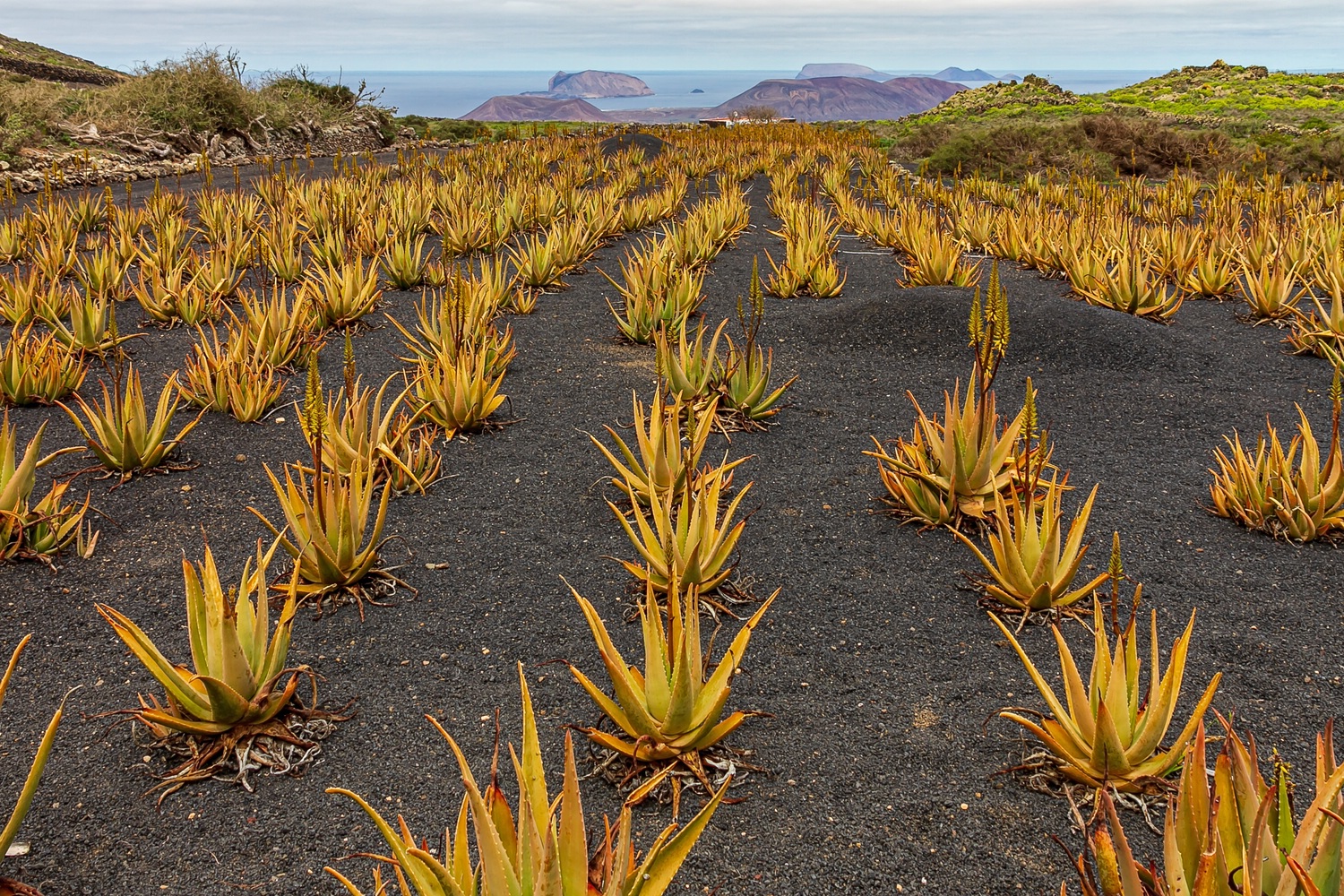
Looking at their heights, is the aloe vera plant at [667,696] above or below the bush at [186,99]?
below

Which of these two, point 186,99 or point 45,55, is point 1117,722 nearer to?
point 186,99

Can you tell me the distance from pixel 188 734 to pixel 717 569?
156 cm

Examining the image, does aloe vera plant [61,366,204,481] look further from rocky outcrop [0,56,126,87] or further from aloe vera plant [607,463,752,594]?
rocky outcrop [0,56,126,87]

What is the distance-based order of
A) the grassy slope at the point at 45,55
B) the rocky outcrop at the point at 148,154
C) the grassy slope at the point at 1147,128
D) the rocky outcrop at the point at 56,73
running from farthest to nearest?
the grassy slope at the point at 45,55 → the rocky outcrop at the point at 56,73 → the grassy slope at the point at 1147,128 → the rocky outcrop at the point at 148,154

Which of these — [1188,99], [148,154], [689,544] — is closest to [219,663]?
[689,544]

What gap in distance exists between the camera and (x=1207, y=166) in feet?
52.4

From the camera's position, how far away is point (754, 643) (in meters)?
2.64

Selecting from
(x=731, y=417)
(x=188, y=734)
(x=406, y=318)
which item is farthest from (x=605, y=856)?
(x=406, y=318)

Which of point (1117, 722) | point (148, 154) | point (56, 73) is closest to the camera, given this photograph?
point (1117, 722)

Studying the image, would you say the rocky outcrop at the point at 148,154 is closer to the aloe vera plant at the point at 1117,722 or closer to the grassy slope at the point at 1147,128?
the aloe vera plant at the point at 1117,722

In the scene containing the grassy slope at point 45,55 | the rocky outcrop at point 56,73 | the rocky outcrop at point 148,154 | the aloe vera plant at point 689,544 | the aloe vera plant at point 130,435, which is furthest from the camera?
the grassy slope at point 45,55

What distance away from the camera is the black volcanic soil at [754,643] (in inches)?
73.9

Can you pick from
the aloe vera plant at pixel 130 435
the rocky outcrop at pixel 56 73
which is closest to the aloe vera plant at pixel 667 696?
the aloe vera plant at pixel 130 435

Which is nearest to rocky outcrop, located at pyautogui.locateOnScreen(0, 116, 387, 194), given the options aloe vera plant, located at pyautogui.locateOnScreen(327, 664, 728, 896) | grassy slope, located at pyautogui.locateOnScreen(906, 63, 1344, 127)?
aloe vera plant, located at pyautogui.locateOnScreen(327, 664, 728, 896)
